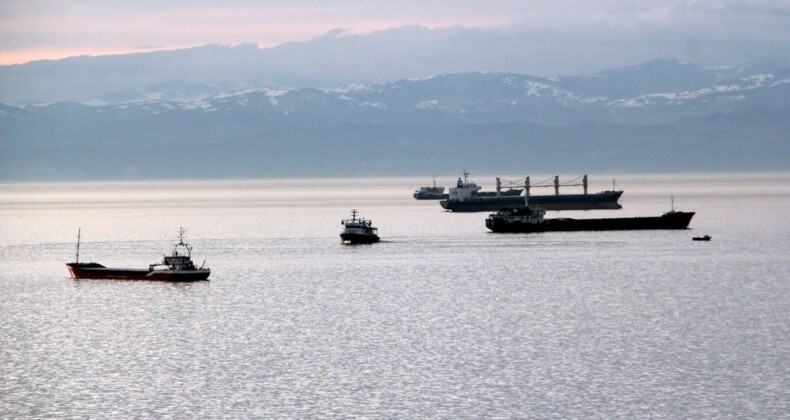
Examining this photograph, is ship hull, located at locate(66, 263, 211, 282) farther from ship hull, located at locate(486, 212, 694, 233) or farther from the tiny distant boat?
ship hull, located at locate(486, 212, 694, 233)

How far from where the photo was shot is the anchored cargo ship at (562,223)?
609ft

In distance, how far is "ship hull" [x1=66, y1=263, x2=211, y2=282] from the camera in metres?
113

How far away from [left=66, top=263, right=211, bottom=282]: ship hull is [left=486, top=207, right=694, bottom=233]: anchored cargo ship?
77069 mm

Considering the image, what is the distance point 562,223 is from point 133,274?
87.8m

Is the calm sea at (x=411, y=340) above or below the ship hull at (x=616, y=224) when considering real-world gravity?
below

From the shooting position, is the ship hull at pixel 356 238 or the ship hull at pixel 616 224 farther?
the ship hull at pixel 616 224

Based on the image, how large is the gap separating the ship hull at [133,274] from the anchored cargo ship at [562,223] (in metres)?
77.1

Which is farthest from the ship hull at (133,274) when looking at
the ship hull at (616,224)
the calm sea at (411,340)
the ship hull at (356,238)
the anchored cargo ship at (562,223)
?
the ship hull at (616,224)

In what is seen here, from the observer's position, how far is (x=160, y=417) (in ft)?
177

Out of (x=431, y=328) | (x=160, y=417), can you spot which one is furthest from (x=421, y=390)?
(x=431, y=328)

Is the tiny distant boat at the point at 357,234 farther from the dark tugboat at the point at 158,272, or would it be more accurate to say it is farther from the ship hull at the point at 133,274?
the ship hull at the point at 133,274

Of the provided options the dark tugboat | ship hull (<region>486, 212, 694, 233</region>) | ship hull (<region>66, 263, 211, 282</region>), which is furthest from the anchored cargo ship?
ship hull (<region>66, 263, 211, 282</region>)

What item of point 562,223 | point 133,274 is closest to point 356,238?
point 562,223

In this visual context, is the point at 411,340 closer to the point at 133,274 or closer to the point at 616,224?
the point at 133,274
